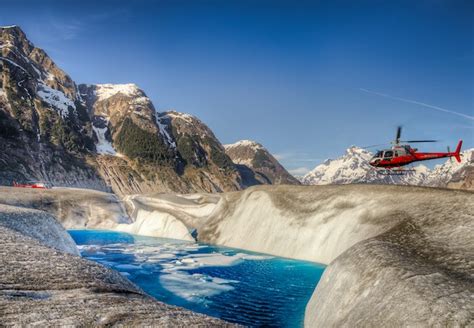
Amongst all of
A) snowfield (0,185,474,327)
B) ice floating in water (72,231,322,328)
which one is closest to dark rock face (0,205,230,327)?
snowfield (0,185,474,327)

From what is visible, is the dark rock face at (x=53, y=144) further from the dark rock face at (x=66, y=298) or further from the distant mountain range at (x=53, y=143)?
the dark rock face at (x=66, y=298)

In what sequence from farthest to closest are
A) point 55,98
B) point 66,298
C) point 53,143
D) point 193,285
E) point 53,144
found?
point 55,98 < point 53,143 < point 53,144 < point 193,285 < point 66,298

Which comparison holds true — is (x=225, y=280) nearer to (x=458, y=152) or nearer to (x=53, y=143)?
(x=458, y=152)

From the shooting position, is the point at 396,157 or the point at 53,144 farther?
the point at 53,144

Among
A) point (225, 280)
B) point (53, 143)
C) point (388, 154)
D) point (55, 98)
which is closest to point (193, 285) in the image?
point (225, 280)

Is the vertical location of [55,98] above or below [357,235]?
above

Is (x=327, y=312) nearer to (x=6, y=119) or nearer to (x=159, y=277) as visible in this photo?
(x=159, y=277)

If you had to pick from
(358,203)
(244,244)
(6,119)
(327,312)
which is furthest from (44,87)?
(327,312)
